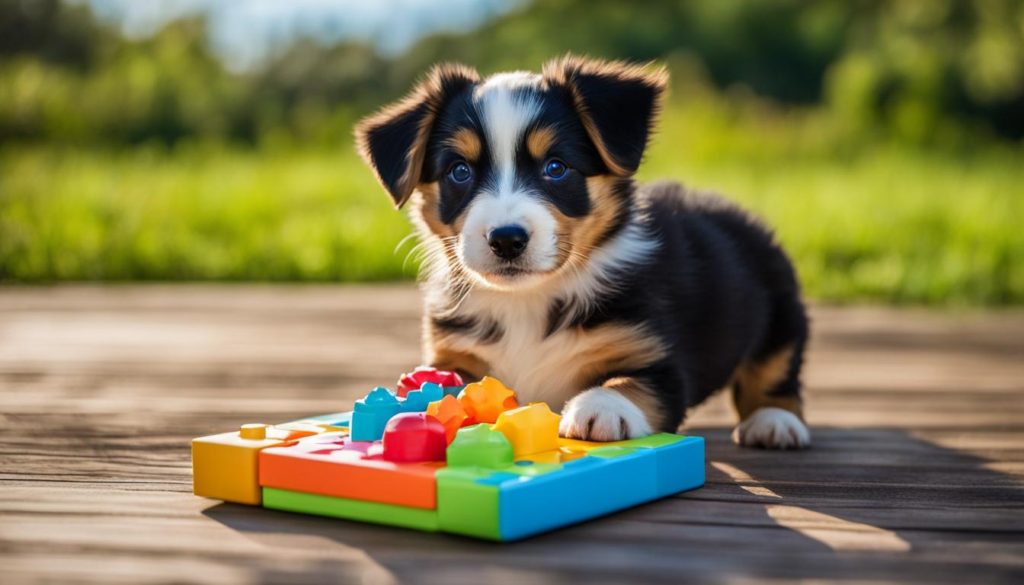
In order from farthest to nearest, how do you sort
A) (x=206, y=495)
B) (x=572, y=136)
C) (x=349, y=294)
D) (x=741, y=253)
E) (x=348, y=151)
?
(x=348, y=151) → (x=349, y=294) → (x=741, y=253) → (x=572, y=136) → (x=206, y=495)

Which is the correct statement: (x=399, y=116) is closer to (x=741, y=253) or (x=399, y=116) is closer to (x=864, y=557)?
(x=741, y=253)

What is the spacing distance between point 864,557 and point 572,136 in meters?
1.45

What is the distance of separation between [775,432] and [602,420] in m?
0.85

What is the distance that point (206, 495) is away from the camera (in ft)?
7.85

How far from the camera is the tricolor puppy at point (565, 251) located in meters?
2.84

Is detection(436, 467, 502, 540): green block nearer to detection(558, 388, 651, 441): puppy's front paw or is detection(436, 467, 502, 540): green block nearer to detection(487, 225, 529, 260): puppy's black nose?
detection(558, 388, 651, 441): puppy's front paw

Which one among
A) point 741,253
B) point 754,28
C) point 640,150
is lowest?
point 741,253

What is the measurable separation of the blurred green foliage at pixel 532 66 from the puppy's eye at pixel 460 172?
4531mm

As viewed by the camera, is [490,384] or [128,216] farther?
[128,216]

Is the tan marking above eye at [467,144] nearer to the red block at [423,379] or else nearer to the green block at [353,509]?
the red block at [423,379]

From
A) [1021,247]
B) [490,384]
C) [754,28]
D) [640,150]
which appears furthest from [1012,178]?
[490,384]

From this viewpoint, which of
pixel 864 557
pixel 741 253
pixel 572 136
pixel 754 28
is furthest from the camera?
pixel 754 28

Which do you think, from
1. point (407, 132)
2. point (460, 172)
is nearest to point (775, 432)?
point (460, 172)

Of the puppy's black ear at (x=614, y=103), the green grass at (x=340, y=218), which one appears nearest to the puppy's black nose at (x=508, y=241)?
the puppy's black ear at (x=614, y=103)
